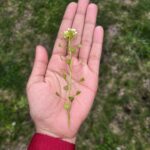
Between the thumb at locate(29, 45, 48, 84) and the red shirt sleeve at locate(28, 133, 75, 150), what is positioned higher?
the thumb at locate(29, 45, 48, 84)

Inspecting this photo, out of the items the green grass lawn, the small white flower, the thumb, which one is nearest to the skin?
the thumb

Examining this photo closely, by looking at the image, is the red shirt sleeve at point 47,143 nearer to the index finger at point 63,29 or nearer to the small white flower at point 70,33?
the index finger at point 63,29

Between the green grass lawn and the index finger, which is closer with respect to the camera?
the index finger

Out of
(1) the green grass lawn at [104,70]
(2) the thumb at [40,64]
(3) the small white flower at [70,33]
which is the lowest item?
(1) the green grass lawn at [104,70]

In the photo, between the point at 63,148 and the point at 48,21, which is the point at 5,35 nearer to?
the point at 48,21

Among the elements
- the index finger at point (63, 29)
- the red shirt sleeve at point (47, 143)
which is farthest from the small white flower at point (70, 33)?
the red shirt sleeve at point (47, 143)

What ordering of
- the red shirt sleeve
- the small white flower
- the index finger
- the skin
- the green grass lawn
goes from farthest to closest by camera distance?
1. the green grass lawn
2. the index finger
3. the small white flower
4. the skin
5. the red shirt sleeve

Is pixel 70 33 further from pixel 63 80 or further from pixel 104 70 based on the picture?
pixel 104 70

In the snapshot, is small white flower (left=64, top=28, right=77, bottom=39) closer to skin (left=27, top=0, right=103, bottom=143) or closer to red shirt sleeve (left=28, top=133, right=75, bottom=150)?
skin (left=27, top=0, right=103, bottom=143)
